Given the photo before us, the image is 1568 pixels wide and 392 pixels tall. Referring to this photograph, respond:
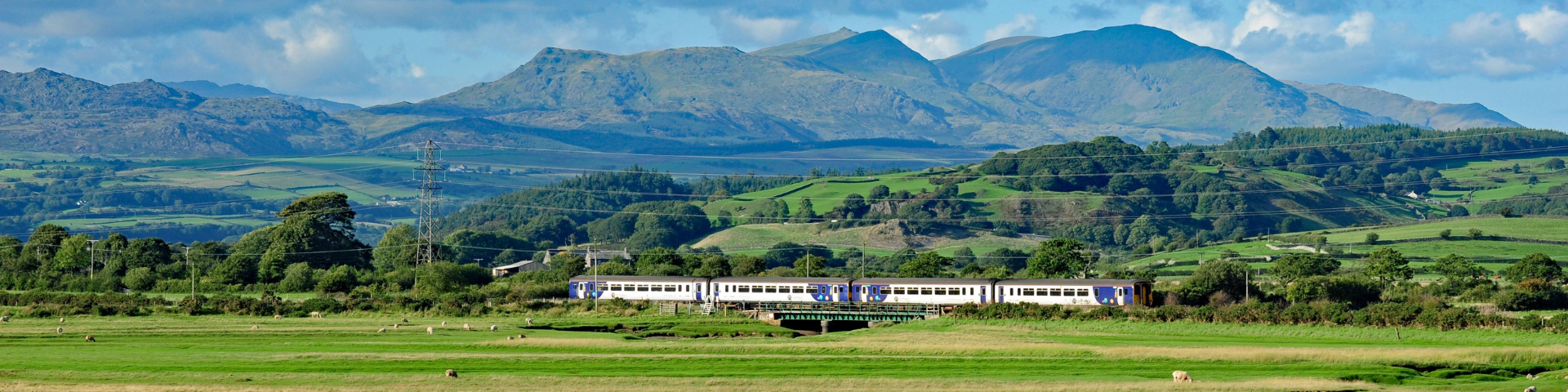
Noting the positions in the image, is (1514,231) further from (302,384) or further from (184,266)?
(302,384)

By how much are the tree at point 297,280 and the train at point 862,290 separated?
18706 millimetres

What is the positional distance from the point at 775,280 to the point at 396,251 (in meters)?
50.1

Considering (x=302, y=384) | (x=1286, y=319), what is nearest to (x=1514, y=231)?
(x=1286, y=319)

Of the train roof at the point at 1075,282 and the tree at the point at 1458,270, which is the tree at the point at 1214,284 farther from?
the tree at the point at 1458,270

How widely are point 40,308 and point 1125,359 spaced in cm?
5520

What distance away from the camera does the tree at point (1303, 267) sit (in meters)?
96.2

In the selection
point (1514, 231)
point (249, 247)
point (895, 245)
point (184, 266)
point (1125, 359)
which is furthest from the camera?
point (895, 245)

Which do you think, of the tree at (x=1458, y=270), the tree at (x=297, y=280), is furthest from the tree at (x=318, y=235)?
the tree at (x=1458, y=270)

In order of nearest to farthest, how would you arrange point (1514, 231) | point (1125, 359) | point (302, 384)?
point (302, 384)
point (1125, 359)
point (1514, 231)

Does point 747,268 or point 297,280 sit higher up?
point 747,268

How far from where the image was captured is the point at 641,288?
89750 mm

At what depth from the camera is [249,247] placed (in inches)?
4766

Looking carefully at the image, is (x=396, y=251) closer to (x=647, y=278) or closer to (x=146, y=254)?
(x=146, y=254)

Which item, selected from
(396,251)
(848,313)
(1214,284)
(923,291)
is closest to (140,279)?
(396,251)
